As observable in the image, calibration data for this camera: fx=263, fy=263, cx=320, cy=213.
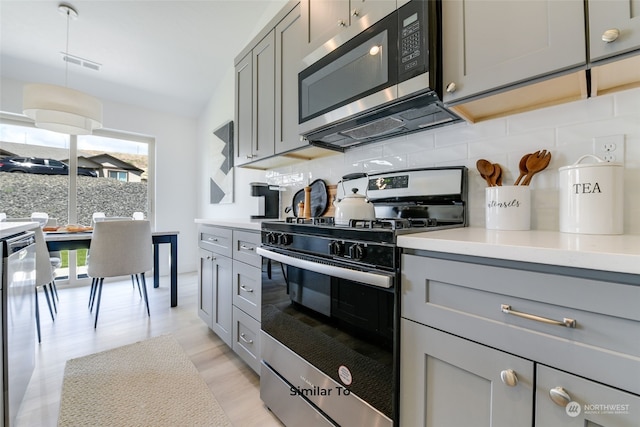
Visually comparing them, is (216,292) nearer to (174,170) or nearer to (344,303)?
(344,303)

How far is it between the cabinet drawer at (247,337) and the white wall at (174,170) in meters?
3.11

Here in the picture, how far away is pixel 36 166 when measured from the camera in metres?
3.43

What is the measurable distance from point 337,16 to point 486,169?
1083 millimetres

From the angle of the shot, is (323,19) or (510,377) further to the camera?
(323,19)

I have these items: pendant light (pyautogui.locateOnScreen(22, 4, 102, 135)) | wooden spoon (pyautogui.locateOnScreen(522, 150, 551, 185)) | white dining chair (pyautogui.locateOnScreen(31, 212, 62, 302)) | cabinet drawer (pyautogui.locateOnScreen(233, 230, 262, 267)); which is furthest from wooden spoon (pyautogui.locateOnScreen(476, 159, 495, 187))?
white dining chair (pyautogui.locateOnScreen(31, 212, 62, 302))

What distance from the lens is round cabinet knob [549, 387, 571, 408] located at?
564 mm

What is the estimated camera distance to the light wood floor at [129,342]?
4.69ft

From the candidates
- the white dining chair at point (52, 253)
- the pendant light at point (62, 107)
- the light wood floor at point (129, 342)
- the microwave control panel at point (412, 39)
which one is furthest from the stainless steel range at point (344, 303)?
the white dining chair at point (52, 253)

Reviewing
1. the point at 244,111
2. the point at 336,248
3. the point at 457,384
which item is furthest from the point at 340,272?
the point at 244,111

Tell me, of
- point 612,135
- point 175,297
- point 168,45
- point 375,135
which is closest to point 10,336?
point 175,297

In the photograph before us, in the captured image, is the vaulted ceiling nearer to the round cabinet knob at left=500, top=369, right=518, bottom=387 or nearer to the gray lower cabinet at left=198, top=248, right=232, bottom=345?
the gray lower cabinet at left=198, top=248, right=232, bottom=345

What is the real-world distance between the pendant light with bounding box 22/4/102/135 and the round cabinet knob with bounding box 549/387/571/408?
10.8ft

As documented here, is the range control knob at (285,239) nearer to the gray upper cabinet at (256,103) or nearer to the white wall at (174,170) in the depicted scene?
the gray upper cabinet at (256,103)

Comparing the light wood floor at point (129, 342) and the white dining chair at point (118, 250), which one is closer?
the light wood floor at point (129, 342)
